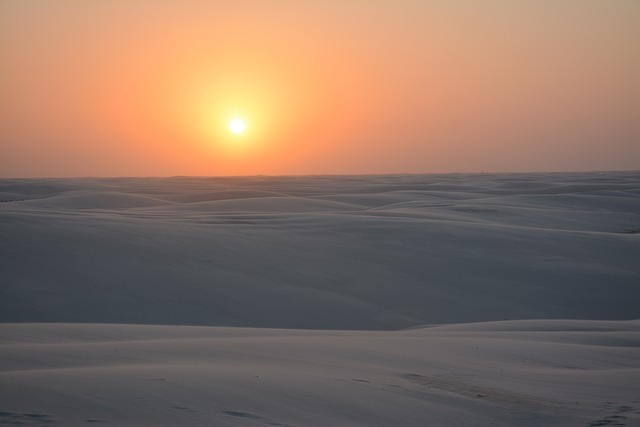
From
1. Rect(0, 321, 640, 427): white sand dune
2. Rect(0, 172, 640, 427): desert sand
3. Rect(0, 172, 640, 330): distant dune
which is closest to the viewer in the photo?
Rect(0, 321, 640, 427): white sand dune

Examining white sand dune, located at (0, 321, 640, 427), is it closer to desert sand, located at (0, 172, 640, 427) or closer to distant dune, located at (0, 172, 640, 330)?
desert sand, located at (0, 172, 640, 427)

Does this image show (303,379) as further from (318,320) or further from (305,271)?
(305,271)

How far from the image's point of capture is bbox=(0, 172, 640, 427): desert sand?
3.98 m

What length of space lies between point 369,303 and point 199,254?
2.71 metres

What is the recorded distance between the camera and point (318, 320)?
9633 mm

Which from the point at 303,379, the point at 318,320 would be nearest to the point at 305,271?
the point at 318,320

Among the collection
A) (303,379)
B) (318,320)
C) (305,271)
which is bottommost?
(303,379)

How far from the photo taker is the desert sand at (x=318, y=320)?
3980 mm

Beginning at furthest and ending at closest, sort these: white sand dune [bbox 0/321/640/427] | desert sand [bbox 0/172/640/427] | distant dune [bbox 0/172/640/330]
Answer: distant dune [bbox 0/172/640/330] → desert sand [bbox 0/172/640/427] → white sand dune [bbox 0/321/640/427]

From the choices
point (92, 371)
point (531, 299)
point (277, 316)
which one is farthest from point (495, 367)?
point (531, 299)

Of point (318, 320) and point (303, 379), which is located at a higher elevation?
point (318, 320)

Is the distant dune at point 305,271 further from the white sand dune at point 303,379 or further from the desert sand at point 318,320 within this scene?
the white sand dune at point 303,379

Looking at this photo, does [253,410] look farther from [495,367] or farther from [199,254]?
[199,254]

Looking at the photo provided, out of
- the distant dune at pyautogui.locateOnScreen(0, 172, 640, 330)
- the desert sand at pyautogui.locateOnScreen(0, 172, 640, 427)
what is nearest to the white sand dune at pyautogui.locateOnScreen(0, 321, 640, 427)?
the desert sand at pyautogui.locateOnScreen(0, 172, 640, 427)
